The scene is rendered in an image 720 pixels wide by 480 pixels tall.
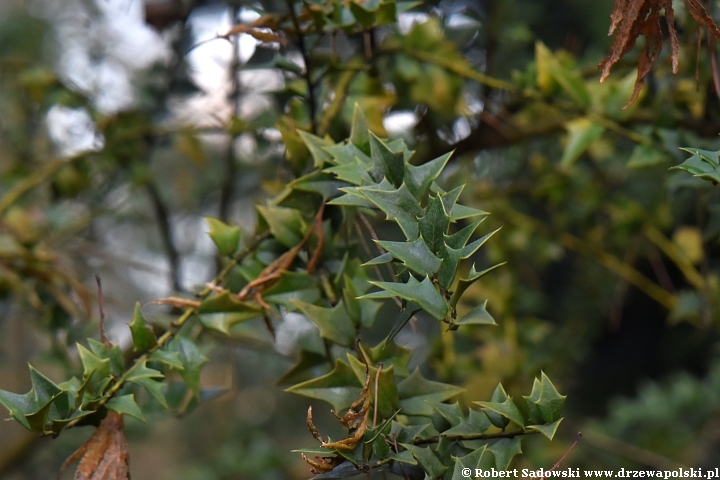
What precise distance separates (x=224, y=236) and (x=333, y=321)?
125mm

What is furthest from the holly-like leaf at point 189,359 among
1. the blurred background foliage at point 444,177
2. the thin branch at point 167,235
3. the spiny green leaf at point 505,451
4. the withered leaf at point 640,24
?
the thin branch at point 167,235

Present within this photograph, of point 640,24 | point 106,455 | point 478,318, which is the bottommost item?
point 106,455

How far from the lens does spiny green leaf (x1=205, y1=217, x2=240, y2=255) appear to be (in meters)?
0.53

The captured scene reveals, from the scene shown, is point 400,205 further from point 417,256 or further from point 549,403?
point 549,403

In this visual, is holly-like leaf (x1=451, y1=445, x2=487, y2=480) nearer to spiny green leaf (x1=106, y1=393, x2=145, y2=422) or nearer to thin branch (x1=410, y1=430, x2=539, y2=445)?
thin branch (x1=410, y1=430, x2=539, y2=445)

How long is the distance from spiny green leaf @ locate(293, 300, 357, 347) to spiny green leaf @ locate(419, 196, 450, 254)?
107mm

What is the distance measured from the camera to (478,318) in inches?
15.1

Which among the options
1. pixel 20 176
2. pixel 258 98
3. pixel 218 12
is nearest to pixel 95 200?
pixel 20 176

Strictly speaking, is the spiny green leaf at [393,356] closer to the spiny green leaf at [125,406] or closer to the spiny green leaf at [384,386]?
the spiny green leaf at [384,386]

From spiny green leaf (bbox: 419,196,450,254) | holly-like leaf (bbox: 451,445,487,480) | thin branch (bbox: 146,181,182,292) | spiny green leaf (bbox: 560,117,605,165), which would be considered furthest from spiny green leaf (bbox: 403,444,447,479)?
thin branch (bbox: 146,181,182,292)

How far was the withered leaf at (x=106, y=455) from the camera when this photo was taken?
1.41 ft

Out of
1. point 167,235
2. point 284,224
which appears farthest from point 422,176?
point 167,235

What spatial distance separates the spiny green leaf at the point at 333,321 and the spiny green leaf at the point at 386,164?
98 millimetres

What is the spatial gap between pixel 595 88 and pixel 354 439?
513 millimetres
